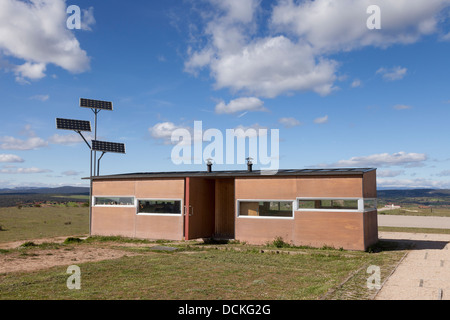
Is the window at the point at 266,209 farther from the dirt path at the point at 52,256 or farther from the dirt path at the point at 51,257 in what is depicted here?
the dirt path at the point at 51,257

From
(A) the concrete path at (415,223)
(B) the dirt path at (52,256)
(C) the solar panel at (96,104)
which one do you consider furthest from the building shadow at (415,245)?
(C) the solar panel at (96,104)

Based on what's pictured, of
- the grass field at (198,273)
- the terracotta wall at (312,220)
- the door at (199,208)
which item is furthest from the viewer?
the door at (199,208)

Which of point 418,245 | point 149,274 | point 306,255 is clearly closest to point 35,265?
point 149,274

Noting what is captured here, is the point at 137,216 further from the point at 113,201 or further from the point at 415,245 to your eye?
the point at 415,245

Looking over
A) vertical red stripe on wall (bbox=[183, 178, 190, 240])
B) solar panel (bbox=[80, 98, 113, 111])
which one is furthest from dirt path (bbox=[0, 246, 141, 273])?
solar panel (bbox=[80, 98, 113, 111])

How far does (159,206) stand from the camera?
20734mm

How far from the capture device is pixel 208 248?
56.6ft

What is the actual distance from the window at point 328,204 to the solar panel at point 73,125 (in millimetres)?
15468

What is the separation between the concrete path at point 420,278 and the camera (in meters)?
8.52

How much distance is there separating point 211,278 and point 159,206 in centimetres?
1066
